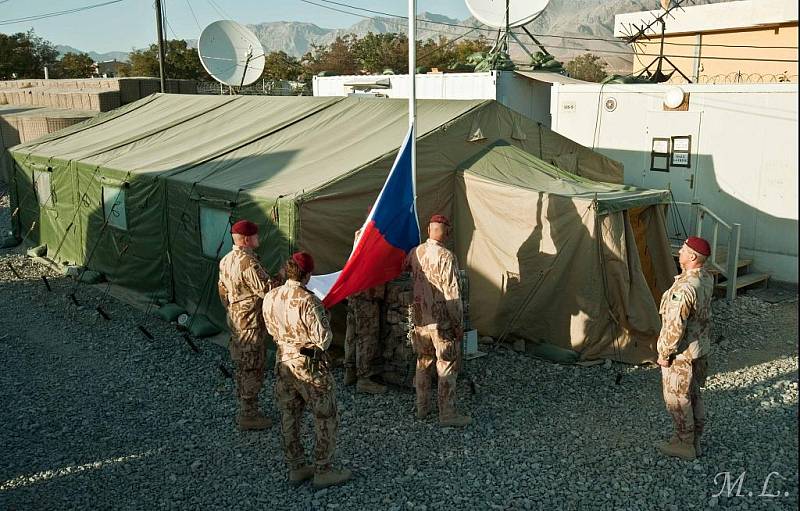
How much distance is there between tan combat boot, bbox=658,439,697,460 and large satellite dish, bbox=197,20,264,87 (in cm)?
1035

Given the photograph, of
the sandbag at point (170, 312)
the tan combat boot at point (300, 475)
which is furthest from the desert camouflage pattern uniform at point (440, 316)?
the sandbag at point (170, 312)

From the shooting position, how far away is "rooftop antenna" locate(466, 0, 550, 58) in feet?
36.4

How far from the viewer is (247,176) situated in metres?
7.82

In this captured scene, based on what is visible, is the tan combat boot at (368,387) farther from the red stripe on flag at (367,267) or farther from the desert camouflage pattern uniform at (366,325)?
the red stripe on flag at (367,267)

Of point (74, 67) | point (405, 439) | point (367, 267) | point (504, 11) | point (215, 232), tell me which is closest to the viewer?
point (405, 439)

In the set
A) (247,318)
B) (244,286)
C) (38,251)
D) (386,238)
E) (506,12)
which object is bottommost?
(38,251)

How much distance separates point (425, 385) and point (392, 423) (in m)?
0.39

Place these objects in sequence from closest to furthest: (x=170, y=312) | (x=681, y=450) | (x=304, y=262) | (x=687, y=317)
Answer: (x=304, y=262) → (x=687, y=317) → (x=681, y=450) → (x=170, y=312)

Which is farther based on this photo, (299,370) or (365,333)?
(365,333)

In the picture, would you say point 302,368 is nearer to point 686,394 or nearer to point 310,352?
point 310,352

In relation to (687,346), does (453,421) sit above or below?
below

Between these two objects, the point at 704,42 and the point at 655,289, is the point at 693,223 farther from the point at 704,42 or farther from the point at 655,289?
the point at 704,42

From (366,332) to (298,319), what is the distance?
1776mm

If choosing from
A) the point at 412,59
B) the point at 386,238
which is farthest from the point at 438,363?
the point at 412,59
